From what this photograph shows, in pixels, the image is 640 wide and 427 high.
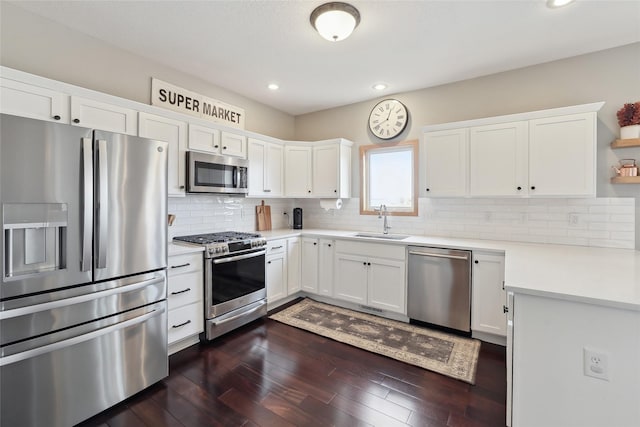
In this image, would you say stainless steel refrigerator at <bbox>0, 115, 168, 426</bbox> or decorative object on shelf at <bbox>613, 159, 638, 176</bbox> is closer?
stainless steel refrigerator at <bbox>0, 115, 168, 426</bbox>

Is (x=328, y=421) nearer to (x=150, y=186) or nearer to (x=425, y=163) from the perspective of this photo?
(x=150, y=186)

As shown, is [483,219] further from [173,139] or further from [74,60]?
[74,60]

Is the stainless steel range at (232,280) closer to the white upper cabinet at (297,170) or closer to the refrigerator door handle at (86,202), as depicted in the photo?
the refrigerator door handle at (86,202)

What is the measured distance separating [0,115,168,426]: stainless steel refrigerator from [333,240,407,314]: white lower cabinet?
6.54 feet

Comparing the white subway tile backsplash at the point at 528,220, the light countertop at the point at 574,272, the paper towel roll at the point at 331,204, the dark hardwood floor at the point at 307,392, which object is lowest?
the dark hardwood floor at the point at 307,392

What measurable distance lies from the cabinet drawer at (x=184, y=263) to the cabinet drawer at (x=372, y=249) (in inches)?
63.5

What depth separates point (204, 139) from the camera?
9.73 ft

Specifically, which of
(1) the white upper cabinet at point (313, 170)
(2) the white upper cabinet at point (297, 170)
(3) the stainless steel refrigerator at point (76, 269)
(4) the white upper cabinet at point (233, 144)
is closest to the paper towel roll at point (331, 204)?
(1) the white upper cabinet at point (313, 170)

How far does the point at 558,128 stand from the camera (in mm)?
2535

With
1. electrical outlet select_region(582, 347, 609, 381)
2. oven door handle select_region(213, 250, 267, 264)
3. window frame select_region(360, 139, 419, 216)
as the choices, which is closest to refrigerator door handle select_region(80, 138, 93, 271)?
oven door handle select_region(213, 250, 267, 264)

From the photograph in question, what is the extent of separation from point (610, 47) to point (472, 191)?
5.54ft

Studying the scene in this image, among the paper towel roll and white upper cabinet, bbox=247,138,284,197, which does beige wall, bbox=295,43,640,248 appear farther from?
white upper cabinet, bbox=247,138,284,197

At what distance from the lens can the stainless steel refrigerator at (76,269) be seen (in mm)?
1423

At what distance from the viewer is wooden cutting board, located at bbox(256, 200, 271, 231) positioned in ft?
13.0
